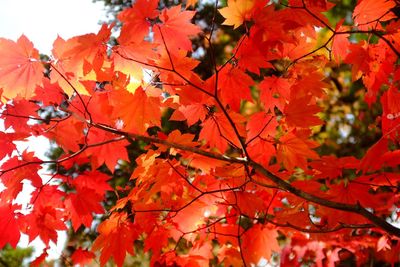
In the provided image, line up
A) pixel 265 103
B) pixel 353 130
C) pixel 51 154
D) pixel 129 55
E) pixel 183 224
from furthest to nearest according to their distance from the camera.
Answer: pixel 353 130 → pixel 51 154 → pixel 183 224 → pixel 265 103 → pixel 129 55

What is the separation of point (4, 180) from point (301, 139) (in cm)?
144

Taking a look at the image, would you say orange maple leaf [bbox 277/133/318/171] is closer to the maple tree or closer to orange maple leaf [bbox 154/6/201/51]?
the maple tree

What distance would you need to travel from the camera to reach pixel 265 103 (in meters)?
1.83

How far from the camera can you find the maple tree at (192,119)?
4.85ft

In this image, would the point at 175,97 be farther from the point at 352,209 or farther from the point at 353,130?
the point at 353,130

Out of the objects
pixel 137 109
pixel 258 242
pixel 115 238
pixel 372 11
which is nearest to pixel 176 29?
pixel 137 109

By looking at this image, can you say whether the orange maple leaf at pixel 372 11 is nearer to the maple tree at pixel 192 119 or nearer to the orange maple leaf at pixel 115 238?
the maple tree at pixel 192 119

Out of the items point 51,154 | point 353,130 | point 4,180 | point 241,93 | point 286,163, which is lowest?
point 4,180

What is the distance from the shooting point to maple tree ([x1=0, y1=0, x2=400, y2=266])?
1479 millimetres

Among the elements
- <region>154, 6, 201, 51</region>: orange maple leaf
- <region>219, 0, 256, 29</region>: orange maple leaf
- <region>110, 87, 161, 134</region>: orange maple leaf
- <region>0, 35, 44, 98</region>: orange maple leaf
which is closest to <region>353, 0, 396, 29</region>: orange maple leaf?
<region>219, 0, 256, 29</region>: orange maple leaf

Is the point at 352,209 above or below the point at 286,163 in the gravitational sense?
below

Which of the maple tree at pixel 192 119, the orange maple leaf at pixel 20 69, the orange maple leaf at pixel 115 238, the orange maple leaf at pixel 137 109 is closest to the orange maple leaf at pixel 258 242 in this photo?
the maple tree at pixel 192 119

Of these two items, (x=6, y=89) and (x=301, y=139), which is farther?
(x=301, y=139)

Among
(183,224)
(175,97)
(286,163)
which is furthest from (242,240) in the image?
(175,97)
